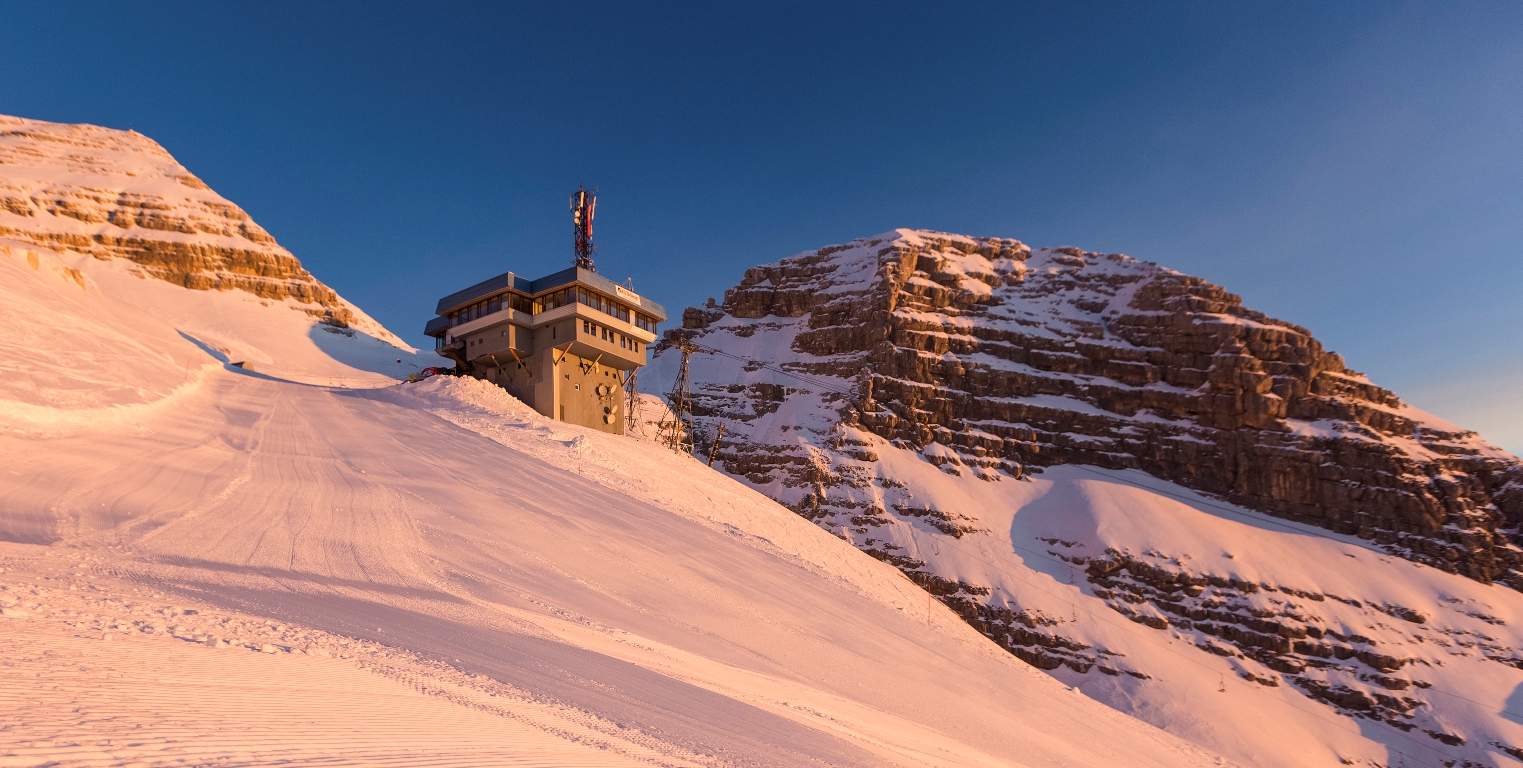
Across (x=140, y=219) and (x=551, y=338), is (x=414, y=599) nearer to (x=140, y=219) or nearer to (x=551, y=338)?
(x=551, y=338)

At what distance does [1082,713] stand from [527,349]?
3920cm

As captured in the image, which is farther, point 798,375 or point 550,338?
point 798,375

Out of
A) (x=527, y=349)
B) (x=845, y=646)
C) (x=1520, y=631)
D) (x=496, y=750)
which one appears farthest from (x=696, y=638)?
(x=1520, y=631)

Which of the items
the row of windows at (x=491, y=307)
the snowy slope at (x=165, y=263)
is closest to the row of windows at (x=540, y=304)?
the row of windows at (x=491, y=307)

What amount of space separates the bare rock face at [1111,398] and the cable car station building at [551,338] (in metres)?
26.2

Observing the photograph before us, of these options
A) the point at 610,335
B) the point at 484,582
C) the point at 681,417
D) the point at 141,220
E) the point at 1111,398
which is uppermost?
the point at 141,220

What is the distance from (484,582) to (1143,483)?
3209 inches

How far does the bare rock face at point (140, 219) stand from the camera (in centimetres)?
7750

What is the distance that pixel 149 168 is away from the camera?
9250cm

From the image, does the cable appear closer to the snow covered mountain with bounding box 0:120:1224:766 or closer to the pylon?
the pylon

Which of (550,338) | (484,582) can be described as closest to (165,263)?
(550,338)

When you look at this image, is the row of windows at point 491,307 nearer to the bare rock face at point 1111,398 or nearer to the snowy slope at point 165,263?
the snowy slope at point 165,263

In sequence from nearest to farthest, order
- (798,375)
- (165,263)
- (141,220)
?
(165,263)
(141,220)
(798,375)

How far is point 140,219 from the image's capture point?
267 feet
